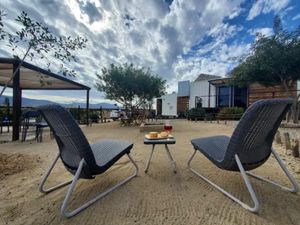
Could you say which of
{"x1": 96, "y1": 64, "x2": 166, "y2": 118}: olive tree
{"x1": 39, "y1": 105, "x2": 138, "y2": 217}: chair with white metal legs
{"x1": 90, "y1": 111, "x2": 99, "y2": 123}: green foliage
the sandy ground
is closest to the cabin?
{"x1": 96, "y1": 64, "x2": 166, "y2": 118}: olive tree

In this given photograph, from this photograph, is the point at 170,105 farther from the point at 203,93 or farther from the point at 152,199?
the point at 152,199

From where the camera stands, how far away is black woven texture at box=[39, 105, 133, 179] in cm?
191

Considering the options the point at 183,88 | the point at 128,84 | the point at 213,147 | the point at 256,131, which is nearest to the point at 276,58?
the point at 128,84

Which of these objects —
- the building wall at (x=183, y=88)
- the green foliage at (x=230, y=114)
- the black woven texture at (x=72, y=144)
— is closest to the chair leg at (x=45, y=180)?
the black woven texture at (x=72, y=144)

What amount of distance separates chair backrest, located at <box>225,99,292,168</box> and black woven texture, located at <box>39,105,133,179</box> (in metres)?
1.33

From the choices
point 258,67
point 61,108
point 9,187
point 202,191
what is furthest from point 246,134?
point 258,67

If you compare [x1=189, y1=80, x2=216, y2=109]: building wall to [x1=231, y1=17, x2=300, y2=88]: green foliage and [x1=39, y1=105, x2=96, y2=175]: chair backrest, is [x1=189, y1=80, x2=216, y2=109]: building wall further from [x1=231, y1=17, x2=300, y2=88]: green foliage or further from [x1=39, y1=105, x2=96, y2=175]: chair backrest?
[x1=39, y1=105, x2=96, y2=175]: chair backrest

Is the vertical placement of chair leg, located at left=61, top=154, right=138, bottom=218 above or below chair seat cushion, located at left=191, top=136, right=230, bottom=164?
below

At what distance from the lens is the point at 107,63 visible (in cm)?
1102

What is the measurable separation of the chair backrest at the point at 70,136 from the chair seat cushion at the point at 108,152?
0.56 ft

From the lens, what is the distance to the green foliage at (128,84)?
34.2 ft

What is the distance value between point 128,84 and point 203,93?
11767 millimetres

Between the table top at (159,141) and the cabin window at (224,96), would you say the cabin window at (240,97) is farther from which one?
the table top at (159,141)

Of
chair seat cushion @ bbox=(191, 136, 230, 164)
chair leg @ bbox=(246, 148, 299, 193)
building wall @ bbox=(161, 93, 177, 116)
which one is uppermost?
building wall @ bbox=(161, 93, 177, 116)
